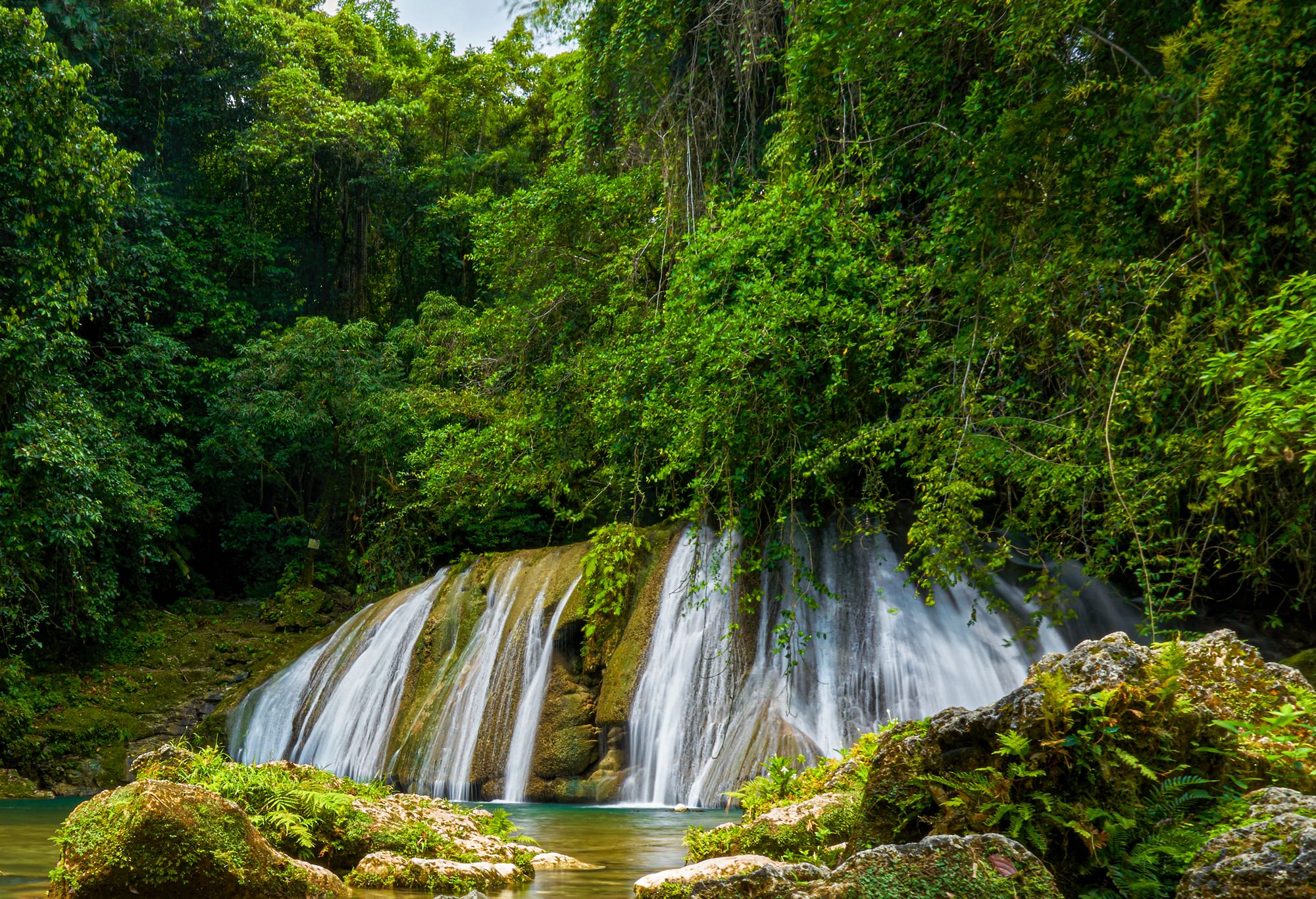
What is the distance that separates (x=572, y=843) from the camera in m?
7.06

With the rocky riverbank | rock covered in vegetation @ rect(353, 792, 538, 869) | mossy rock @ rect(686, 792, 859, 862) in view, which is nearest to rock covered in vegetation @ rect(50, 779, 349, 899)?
the rocky riverbank

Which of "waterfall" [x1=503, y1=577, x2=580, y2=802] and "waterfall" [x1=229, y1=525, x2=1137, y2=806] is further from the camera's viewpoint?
"waterfall" [x1=503, y1=577, x2=580, y2=802]

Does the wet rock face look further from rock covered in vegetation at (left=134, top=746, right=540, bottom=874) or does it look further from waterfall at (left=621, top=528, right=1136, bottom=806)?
waterfall at (left=621, top=528, right=1136, bottom=806)

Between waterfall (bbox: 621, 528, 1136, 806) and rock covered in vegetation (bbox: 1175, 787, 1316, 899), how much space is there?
664 cm

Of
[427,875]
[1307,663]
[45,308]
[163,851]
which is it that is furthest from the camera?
[45,308]

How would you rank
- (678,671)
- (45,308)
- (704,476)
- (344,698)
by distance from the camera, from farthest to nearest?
(344,698) < (45,308) < (678,671) < (704,476)

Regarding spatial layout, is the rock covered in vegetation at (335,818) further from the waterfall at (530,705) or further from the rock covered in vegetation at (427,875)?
the waterfall at (530,705)

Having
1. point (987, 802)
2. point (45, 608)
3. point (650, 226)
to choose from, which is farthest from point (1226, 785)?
point (45, 608)

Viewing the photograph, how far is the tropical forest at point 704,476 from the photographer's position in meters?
4.07

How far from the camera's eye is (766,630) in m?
11.6

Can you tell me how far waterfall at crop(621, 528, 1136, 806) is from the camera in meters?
10.2

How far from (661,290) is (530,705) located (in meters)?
5.83

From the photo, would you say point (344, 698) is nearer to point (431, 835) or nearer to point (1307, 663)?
point (431, 835)

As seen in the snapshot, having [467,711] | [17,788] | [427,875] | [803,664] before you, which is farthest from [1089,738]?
[17,788]
